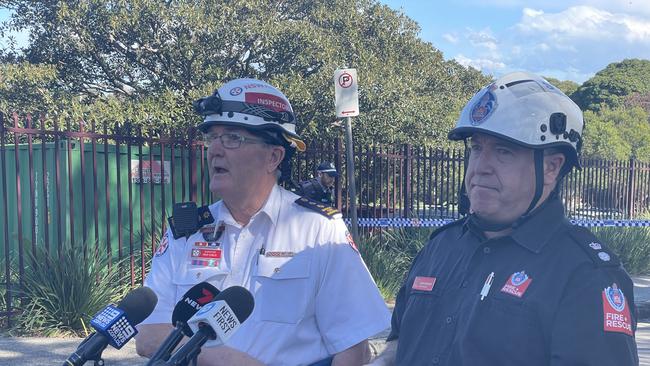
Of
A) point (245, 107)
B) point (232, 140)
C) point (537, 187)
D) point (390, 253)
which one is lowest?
point (390, 253)

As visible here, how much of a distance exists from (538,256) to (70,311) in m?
5.98

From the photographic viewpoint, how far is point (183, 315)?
2.04 m

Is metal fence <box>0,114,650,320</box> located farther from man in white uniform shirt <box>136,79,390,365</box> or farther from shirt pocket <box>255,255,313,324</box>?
shirt pocket <box>255,255,313,324</box>

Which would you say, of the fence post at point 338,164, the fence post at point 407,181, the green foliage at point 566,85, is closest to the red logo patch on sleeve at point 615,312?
the fence post at point 338,164

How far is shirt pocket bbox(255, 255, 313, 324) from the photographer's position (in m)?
2.82

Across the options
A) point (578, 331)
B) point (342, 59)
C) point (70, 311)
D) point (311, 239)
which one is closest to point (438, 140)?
point (342, 59)

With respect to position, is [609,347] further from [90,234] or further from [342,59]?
[342,59]

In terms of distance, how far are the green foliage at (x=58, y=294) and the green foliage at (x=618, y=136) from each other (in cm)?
2177

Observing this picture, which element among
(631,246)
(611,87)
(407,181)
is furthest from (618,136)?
(407,181)

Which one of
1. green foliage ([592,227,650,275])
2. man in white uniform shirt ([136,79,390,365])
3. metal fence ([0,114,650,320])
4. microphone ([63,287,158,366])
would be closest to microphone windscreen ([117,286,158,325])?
microphone ([63,287,158,366])

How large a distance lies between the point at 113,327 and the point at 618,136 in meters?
31.2

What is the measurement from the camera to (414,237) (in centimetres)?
1109

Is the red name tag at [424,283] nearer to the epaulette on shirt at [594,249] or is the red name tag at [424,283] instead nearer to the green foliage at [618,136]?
the epaulette on shirt at [594,249]

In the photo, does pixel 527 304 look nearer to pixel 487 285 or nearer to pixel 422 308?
pixel 487 285
